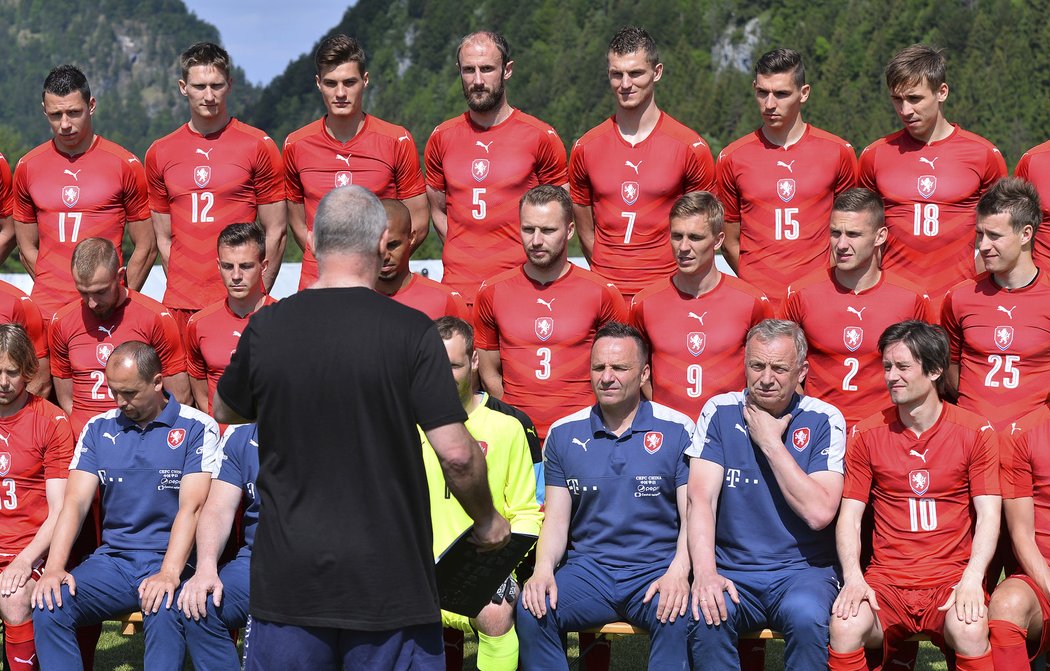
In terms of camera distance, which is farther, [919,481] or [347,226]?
[919,481]

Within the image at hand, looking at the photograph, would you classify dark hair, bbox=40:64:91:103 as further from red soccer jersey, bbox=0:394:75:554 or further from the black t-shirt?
the black t-shirt

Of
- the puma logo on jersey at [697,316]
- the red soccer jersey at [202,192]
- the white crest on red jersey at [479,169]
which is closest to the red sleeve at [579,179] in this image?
the white crest on red jersey at [479,169]

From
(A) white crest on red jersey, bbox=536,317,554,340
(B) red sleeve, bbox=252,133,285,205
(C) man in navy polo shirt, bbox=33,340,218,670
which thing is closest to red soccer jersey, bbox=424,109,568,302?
(A) white crest on red jersey, bbox=536,317,554,340

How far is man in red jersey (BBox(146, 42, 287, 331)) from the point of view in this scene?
778cm

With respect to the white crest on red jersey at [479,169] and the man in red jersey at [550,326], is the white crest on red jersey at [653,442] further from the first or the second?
the white crest on red jersey at [479,169]

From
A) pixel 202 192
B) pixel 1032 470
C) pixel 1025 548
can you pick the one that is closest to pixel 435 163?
pixel 202 192

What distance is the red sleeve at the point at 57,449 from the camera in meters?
6.69

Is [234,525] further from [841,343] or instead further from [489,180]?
[841,343]

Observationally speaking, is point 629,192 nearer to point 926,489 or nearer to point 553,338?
point 553,338

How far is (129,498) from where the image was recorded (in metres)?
6.51

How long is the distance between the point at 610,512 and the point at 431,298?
A: 1.60 metres

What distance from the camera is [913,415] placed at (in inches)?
236

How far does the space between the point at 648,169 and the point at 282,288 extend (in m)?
10.3

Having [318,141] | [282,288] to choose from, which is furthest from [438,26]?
[318,141]
